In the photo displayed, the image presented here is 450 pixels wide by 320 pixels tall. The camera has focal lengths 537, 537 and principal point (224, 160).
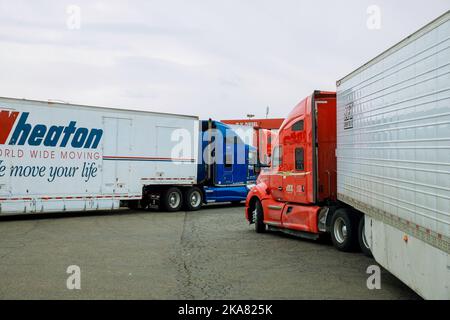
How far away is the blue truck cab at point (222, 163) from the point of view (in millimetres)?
22188

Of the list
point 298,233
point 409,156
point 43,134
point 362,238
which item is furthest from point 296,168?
point 43,134

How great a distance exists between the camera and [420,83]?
593 cm

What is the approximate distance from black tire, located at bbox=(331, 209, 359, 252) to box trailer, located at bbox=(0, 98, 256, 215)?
32.6ft


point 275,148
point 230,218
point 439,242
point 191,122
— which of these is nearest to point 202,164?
point 191,122

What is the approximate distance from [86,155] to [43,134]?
170 cm

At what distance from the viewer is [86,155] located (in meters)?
18.1

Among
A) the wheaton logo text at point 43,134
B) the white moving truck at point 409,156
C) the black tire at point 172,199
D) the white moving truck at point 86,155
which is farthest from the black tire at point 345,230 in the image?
the black tire at point 172,199

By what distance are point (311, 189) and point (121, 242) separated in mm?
4358

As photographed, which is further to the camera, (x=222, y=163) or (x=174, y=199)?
(x=222, y=163)

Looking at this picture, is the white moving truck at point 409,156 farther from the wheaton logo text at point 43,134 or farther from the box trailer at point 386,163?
the wheaton logo text at point 43,134

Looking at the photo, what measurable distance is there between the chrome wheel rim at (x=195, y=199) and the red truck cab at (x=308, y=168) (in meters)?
8.72

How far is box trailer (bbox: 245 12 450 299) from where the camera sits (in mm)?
5410

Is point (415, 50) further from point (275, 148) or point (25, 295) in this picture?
point (275, 148)

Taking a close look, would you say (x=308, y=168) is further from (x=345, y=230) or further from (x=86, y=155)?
(x=86, y=155)
